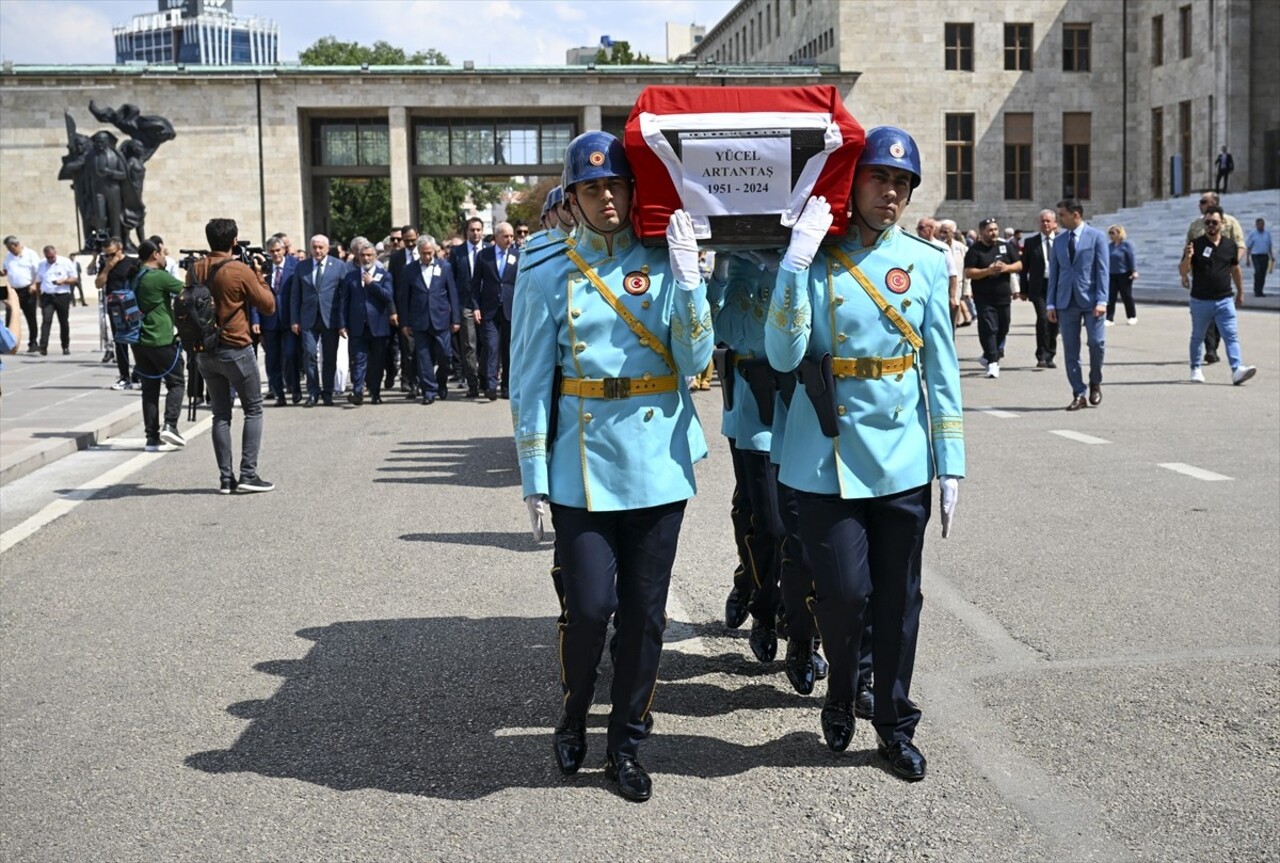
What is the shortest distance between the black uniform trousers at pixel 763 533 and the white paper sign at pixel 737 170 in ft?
4.36

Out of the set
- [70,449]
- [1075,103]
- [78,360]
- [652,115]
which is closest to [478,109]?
[1075,103]

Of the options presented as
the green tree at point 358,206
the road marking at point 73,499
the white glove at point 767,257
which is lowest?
the road marking at point 73,499

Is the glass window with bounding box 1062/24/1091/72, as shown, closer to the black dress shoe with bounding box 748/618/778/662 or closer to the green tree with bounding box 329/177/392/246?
the green tree with bounding box 329/177/392/246

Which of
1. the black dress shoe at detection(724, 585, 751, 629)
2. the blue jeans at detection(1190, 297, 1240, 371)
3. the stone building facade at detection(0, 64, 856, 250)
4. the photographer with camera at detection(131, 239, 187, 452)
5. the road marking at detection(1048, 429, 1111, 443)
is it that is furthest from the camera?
the stone building facade at detection(0, 64, 856, 250)

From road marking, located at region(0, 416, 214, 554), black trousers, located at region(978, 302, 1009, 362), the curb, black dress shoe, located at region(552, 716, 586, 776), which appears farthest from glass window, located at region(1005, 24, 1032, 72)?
black dress shoe, located at region(552, 716, 586, 776)

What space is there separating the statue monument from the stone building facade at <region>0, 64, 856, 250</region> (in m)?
19.8

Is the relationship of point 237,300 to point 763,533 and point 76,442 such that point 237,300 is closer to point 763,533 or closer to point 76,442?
point 76,442

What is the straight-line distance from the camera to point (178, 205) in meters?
56.5

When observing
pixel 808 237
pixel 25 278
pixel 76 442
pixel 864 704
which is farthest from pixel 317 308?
pixel 808 237

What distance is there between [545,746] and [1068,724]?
69.3 inches

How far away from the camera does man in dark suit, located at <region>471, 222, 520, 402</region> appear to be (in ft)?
58.5

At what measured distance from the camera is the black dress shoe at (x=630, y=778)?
4625mm

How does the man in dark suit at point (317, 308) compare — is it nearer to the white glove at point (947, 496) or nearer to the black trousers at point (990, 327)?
the black trousers at point (990, 327)

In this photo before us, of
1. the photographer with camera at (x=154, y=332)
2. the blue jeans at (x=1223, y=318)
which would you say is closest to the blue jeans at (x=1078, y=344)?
the blue jeans at (x=1223, y=318)
